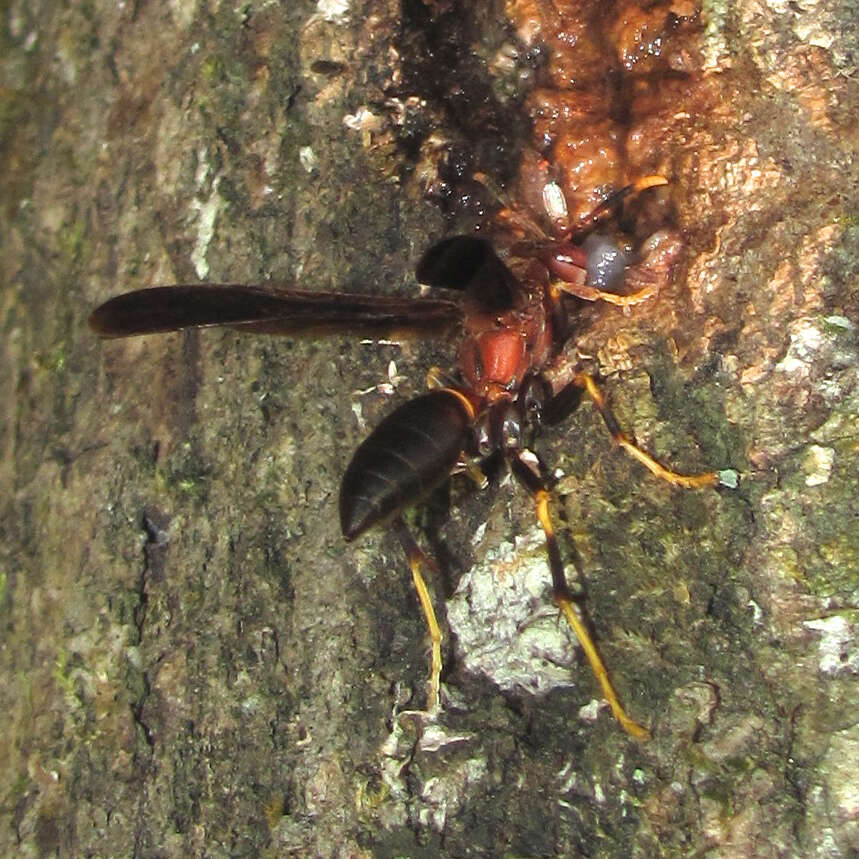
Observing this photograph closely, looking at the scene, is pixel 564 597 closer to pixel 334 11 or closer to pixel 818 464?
pixel 818 464

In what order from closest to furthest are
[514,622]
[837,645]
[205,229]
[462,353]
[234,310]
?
[837,645]
[514,622]
[234,310]
[205,229]
[462,353]

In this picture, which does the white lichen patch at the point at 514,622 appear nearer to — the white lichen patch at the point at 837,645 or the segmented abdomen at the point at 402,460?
the segmented abdomen at the point at 402,460

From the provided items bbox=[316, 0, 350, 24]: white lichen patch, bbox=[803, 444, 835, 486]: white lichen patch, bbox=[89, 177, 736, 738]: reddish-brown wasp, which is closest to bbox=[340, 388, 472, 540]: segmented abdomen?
bbox=[89, 177, 736, 738]: reddish-brown wasp

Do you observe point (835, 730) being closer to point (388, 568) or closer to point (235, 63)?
point (388, 568)

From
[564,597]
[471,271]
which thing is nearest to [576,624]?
[564,597]

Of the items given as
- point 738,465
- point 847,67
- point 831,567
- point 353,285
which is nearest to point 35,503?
point 353,285

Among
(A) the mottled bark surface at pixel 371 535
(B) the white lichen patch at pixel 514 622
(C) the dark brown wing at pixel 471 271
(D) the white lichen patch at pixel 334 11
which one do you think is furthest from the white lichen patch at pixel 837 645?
(D) the white lichen patch at pixel 334 11
